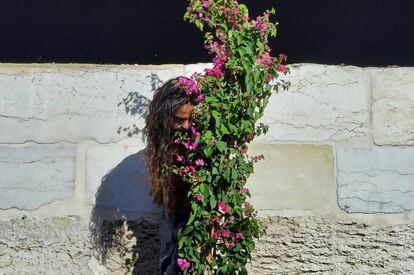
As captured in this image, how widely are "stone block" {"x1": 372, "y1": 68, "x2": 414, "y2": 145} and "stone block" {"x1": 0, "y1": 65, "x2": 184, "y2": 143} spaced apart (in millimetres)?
690

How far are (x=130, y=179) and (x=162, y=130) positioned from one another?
1.57 ft

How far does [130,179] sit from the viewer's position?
3533 mm

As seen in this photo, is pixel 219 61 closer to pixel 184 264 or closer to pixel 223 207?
pixel 223 207

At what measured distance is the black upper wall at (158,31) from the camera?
3.73m

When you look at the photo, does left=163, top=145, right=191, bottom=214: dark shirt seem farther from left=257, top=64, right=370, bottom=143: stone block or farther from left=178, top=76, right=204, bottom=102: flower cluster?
left=257, top=64, right=370, bottom=143: stone block

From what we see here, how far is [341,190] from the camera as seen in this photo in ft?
11.7

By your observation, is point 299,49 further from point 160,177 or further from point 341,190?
point 160,177

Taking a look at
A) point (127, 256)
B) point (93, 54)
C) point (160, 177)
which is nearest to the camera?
point (160, 177)

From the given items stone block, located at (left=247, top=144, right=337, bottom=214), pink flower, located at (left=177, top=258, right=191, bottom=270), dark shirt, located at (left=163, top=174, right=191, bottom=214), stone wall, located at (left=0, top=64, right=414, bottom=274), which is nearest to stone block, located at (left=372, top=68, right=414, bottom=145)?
stone wall, located at (left=0, top=64, right=414, bottom=274)

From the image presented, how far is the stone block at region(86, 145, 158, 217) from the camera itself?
3.52 metres

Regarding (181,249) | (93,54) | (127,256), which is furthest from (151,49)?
(181,249)

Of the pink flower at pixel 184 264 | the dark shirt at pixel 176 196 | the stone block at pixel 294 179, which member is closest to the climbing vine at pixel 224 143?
the pink flower at pixel 184 264

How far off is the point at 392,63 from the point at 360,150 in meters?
0.41

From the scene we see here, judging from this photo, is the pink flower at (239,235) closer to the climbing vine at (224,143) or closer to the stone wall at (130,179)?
the climbing vine at (224,143)
